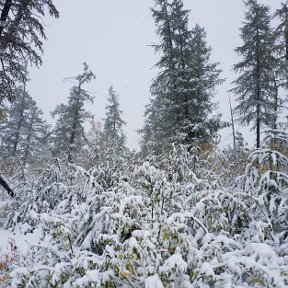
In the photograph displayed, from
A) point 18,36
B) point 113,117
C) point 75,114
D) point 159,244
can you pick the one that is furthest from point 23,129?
point 159,244

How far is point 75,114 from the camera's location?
2392cm

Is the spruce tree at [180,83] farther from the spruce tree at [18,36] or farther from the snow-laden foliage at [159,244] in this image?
the snow-laden foliage at [159,244]

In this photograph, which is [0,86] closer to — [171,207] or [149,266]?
[171,207]

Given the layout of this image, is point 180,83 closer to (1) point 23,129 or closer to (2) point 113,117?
(2) point 113,117

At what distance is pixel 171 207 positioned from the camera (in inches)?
216

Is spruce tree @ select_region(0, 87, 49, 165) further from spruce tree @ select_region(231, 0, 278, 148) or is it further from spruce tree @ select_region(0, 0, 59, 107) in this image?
spruce tree @ select_region(231, 0, 278, 148)

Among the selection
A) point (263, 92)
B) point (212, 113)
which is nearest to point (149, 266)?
point (212, 113)

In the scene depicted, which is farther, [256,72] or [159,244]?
[256,72]

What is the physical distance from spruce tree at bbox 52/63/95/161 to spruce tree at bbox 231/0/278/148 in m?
12.1

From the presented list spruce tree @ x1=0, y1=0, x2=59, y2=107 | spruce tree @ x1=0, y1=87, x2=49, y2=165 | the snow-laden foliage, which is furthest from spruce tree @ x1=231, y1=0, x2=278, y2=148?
spruce tree @ x1=0, y1=87, x2=49, y2=165

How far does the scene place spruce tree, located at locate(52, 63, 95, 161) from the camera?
77.3 feet

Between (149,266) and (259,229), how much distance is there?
1.89 m

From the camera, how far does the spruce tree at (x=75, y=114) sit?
23547 mm

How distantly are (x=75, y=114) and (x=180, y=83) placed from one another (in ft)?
35.1
